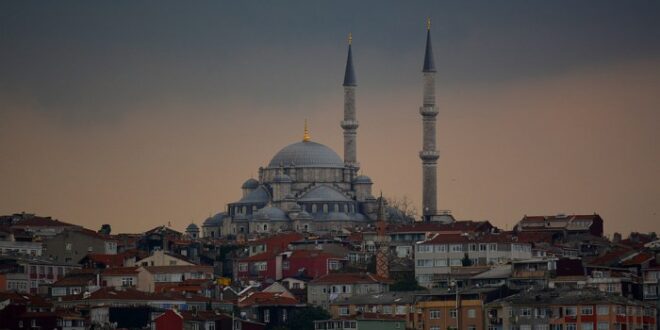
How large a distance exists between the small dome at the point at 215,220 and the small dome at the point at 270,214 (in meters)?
3.25

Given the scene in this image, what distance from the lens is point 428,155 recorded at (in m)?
117

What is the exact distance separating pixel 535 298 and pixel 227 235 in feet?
157

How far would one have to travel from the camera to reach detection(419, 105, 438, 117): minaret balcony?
118625 mm

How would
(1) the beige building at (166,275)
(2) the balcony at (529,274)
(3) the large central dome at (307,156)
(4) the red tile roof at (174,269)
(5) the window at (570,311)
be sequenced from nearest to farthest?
(5) the window at (570,311), (2) the balcony at (529,274), (1) the beige building at (166,275), (4) the red tile roof at (174,269), (3) the large central dome at (307,156)

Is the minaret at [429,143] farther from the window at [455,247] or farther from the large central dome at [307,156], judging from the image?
the window at [455,247]

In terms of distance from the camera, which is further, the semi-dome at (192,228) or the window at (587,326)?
the semi-dome at (192,228)

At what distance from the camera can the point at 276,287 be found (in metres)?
84.3

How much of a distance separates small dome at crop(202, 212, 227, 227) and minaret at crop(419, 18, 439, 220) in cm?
1139

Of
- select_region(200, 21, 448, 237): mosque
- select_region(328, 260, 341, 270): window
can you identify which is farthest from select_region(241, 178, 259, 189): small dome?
select_region(328, 260, 341, 270): window

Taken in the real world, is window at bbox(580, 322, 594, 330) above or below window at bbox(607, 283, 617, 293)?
below

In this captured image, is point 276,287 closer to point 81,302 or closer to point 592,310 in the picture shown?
point 81,302

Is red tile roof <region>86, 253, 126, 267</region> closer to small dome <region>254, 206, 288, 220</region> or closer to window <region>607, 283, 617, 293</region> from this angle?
window <region>607, 283, 617, 293</region>

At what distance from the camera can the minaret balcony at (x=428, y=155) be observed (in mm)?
117000

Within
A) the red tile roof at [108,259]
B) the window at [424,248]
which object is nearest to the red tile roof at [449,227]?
the window at [424,248]
